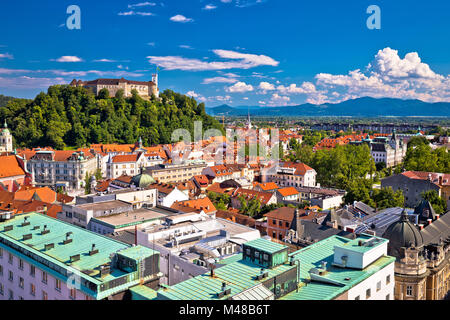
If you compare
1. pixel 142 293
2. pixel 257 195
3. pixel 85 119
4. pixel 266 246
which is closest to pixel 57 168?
pixel 85 119

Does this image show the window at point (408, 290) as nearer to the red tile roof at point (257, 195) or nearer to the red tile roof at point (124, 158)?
the red tile roof at point (257, 195)

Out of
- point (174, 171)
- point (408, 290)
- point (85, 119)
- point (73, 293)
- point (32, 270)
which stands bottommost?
point (408, 290)

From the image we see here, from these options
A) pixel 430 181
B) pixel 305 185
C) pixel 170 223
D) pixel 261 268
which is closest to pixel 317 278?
pixel 261 268

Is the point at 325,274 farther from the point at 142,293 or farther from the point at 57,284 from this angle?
the point at 57,284

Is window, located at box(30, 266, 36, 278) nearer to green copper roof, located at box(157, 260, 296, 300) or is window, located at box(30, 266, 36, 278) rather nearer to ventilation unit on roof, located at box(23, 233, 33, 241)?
ventilation unit on roof, located at box(23, 233, 33, 241)

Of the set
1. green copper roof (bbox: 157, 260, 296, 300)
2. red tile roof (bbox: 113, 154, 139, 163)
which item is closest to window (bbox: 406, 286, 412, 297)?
green copper roof (bbox: 157, 260, 296, 300)

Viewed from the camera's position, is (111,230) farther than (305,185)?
No

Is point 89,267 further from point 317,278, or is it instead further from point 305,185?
point 305,185
